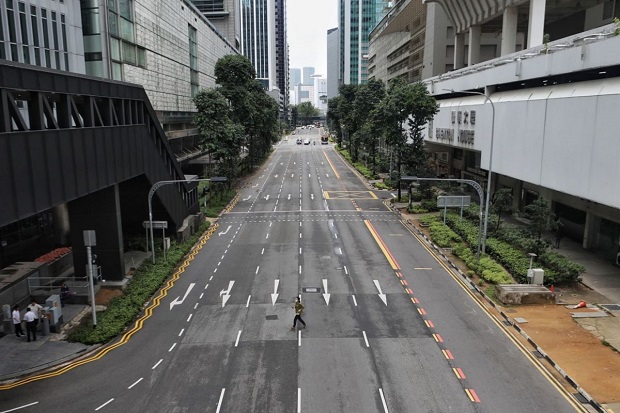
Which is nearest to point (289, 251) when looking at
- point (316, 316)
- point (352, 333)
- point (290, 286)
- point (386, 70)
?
point (290, 286)

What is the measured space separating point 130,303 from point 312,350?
11.1 m

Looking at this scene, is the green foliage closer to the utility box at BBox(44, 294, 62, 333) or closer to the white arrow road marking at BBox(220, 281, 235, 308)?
the utility box at BBox(44, 294, 62, 333)

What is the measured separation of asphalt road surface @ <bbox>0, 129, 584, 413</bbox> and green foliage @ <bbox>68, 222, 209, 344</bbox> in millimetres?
1037

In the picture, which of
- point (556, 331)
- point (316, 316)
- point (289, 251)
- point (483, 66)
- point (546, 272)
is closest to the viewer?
point (556, 331)

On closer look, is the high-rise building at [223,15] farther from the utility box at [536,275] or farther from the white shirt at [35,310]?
the white shirt at [35,310]

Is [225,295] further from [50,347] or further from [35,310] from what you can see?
[35,310]

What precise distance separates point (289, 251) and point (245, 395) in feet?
68.2

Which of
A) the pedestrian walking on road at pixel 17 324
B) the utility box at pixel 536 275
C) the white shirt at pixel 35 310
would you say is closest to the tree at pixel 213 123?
the white shirt at pixel 35 310

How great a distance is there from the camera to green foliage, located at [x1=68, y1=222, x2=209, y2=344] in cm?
2223

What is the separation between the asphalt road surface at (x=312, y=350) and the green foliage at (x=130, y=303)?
1.04 m

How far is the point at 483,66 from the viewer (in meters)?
50.2

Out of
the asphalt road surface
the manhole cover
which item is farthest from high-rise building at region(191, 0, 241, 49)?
the manhole cover

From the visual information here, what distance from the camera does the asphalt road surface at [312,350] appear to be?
17094 millimetres

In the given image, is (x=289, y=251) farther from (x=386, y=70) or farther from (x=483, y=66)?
(x=386, y=70)
